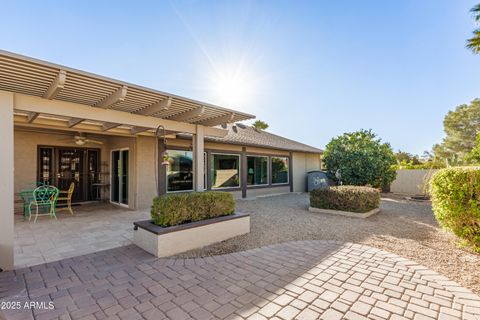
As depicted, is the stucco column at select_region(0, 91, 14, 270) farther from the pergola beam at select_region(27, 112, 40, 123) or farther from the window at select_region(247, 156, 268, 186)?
the window at select_region(247, 156, 268, 186)

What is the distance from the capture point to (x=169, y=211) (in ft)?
13.9

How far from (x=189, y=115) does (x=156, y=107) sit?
85 centimetres

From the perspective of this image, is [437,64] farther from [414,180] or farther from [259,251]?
[259,251]

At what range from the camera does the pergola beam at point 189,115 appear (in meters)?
5.17

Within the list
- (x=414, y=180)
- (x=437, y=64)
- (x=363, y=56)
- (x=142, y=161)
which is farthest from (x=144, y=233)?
(x=414, y=180)

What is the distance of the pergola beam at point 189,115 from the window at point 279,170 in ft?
27.1

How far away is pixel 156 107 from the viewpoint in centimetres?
481

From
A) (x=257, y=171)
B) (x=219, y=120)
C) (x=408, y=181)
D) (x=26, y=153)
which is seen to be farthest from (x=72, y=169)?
(x=408, y=181)

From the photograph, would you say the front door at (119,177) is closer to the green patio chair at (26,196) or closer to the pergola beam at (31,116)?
the green patio chair at (26,196)

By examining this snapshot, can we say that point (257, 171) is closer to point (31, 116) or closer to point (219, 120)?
point (219, 120)

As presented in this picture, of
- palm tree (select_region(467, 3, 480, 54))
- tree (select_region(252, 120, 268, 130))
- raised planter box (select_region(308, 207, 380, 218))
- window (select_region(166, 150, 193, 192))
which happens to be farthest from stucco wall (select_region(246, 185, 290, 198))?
palm tree (select_region(467, 3, 480, 54))

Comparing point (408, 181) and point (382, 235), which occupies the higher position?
point (408, 181)

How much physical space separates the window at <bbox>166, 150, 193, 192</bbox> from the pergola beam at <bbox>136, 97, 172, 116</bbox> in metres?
3.84

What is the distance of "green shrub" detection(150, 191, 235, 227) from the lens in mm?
4259
